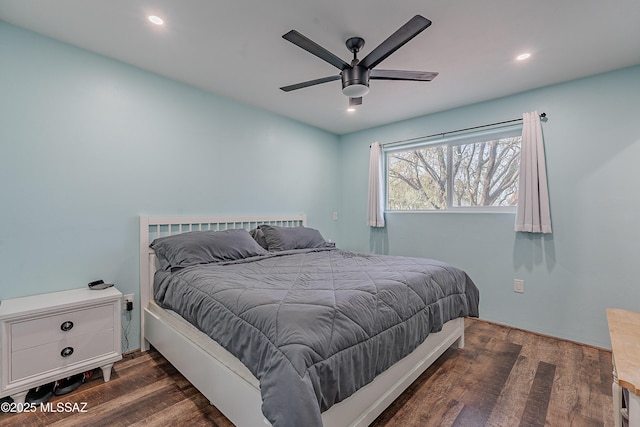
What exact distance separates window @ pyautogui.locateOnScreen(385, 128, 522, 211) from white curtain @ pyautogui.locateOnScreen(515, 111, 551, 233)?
8.7 inches

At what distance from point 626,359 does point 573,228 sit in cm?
205

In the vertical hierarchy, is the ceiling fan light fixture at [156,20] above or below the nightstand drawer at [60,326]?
above

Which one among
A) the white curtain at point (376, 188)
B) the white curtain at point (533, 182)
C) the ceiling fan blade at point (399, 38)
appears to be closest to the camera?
the ceiling fan blade at point (399, 38)

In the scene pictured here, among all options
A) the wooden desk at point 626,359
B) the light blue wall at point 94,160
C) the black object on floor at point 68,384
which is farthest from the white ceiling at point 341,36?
the black object on floor at point 68,384

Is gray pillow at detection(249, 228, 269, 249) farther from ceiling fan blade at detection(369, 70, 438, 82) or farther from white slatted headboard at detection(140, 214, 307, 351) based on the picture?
ceiling fan blade at detection(369, 70, 438, 82)

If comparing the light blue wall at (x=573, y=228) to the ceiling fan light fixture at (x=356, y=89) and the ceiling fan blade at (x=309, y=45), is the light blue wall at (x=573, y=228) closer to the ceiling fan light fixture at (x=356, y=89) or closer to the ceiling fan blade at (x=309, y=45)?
the ceiling fan light fixture at (x=356, y=89)

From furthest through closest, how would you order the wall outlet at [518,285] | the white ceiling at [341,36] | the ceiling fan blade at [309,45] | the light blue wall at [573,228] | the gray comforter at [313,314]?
the wall outlet at [518,285] → the light blue wall at [573,228] → the white ceiling at [341,36] → the ceiling fan blade at [309,45] → the gray comforter at [313,314]

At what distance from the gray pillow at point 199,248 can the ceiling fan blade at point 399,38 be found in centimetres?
179

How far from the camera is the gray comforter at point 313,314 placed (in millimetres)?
1090

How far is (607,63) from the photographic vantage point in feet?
7.73

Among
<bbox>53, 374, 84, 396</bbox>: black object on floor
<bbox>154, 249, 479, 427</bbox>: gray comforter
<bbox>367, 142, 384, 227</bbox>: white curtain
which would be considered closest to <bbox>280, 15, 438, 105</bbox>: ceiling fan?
<bbox>154, 249, 479, 427</bbox>: gray comforter

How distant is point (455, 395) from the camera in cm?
183

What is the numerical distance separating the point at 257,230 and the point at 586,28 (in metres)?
3.12

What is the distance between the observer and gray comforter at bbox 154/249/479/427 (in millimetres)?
1090
